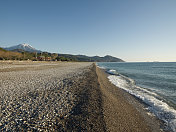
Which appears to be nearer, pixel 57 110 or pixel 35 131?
pixel 35 131

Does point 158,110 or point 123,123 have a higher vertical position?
point 123,123

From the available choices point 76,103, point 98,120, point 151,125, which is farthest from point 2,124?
point 151,125

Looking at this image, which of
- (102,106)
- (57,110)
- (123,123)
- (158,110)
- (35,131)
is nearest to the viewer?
(35,131)

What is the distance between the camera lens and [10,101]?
232 inches

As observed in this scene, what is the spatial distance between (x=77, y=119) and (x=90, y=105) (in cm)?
152

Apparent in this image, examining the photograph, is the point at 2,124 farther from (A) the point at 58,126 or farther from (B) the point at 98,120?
(B) the point at 98,120

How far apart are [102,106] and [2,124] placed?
4.75 meters

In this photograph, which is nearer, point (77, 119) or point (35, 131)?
point (35, 131)

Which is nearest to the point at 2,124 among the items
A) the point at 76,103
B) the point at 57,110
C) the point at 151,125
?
the point at 57,110

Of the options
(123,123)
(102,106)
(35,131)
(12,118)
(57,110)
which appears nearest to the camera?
(35,131)

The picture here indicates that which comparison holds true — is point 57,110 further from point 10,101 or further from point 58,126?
point 10,101

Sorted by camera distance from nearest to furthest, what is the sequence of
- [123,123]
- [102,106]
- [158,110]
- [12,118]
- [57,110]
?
[12,118] < [123,123] < [57,110] < [102,106] < [158,110]

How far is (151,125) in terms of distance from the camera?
Result: 510 cm

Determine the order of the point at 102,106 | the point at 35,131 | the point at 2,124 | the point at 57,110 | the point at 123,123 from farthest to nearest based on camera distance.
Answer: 1. the point at 102,106
2. the point at 57,110
3. the point at 123,123
4. the point at 2,124
5. the point at 35,131
